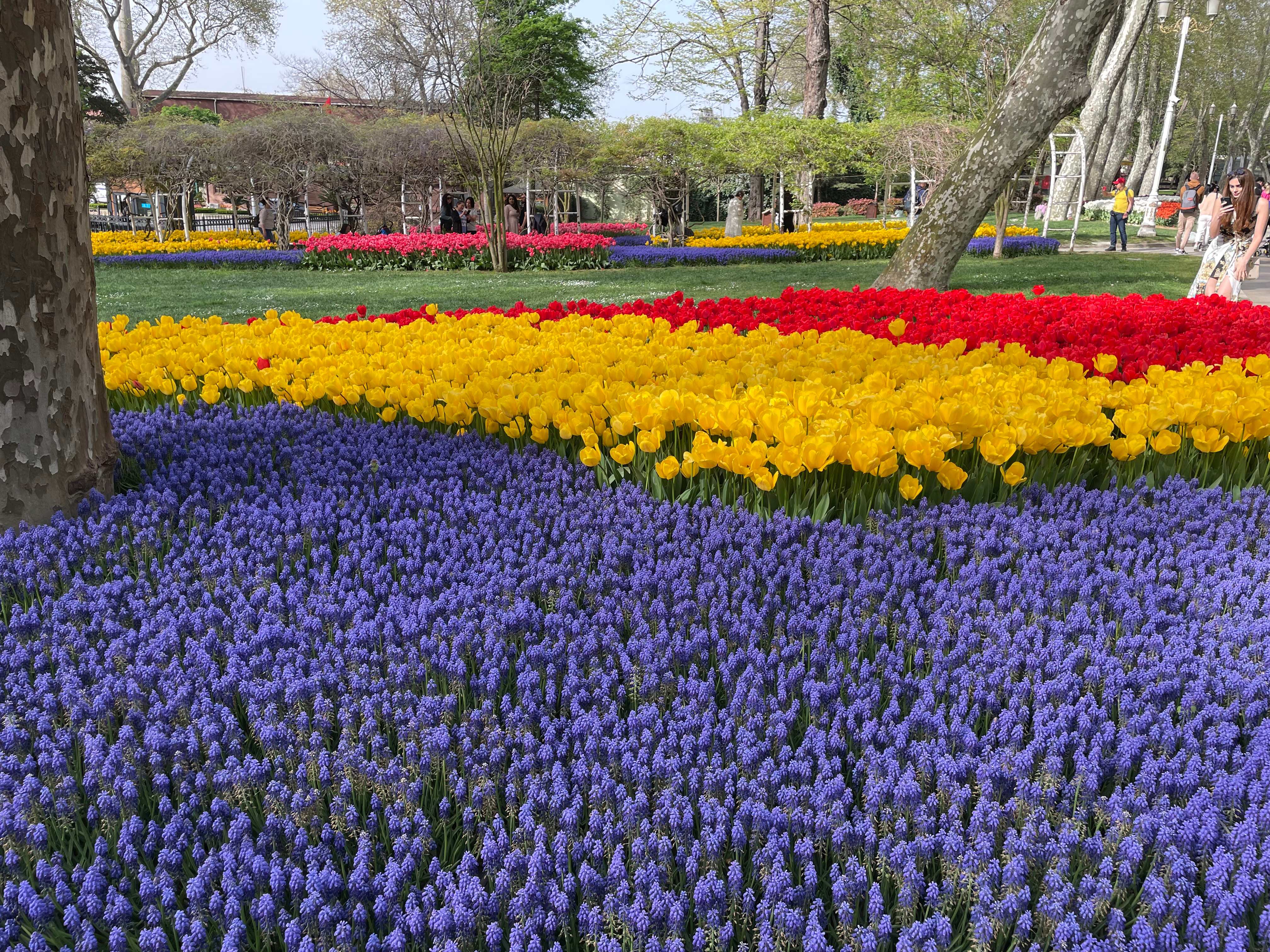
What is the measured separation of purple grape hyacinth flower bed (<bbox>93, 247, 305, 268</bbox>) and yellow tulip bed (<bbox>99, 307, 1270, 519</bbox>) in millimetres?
17394

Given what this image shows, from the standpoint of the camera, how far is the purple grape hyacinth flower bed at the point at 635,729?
150cm

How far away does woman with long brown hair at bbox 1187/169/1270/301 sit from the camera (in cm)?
998

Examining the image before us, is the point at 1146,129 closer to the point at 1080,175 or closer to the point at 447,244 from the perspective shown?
the point at 1080,175

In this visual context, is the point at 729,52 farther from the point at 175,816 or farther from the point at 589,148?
the point at 175,816

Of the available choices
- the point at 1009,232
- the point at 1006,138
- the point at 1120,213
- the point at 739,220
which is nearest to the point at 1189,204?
the point at 1120,213

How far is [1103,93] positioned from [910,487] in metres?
31.0

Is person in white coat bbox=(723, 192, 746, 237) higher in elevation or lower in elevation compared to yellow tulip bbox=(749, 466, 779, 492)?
higher

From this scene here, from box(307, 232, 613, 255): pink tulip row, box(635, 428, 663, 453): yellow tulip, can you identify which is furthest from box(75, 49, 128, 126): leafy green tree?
box(635, 428, 663, 453): yellow tulip

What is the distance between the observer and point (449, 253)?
2066 cm

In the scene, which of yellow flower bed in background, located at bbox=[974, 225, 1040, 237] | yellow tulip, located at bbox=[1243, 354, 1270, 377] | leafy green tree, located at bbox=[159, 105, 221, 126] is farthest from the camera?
leafy green tree, located at bbox=[159, 105, 221, 126]

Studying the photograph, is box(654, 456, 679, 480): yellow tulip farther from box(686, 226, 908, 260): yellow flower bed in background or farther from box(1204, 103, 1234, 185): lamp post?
box(1204, 103, 1234, 185): lamp post

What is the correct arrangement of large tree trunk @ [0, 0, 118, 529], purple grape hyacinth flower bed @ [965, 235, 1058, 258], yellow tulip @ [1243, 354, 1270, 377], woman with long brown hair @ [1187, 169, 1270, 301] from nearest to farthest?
large tree trunk @ [0, 0, 118, 529], yellow tulip @ [1243, 354, 1270, 377], woman with long brown hair @ [1187, 169, 1270, 301], purple grape hyacinth flower bed @ [965, 235, 1058, 258]

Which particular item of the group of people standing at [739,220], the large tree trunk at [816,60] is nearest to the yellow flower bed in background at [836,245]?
the group of people standing at [739,220]

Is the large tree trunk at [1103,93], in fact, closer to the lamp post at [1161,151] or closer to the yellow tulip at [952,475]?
the lamp post at [1161,151]
